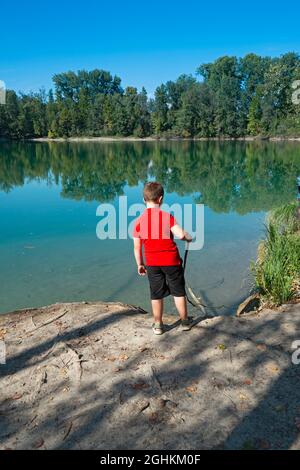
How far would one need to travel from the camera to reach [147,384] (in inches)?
133

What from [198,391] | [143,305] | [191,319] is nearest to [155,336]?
[191,319]

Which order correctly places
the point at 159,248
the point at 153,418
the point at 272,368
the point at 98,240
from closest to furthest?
the point at 153,418
the point at 272,368
the point at 159,248
the point at 98,240

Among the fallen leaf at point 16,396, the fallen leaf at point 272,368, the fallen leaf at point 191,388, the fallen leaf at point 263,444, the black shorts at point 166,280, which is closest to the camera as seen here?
the fallen leaf at point 263,444

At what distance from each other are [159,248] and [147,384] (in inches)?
52.3

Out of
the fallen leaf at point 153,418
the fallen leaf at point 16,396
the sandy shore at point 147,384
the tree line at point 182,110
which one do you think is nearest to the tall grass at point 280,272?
the sandy shore at point 147,384

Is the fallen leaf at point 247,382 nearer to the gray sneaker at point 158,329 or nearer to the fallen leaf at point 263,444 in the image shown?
the fallen leaf at point 263,444

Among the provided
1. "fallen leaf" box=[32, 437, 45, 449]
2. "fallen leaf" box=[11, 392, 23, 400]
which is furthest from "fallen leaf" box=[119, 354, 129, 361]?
"fallen leaf" box=[32, 437, 45, 449]

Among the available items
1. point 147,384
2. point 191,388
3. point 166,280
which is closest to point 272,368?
point 191,388

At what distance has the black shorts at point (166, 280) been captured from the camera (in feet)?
13.3

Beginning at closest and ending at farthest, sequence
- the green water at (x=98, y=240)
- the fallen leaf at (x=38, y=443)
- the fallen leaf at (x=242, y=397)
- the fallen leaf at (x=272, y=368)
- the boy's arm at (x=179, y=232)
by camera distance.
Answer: the fallen leaf at (x=38, y=443), the fallen leaf at (x=242, y=397), the fallen leaf at (x=272, y=368), the boy's arm at (x=179, y=232), the green water at (x=98, y=240)

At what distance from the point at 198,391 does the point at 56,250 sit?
22.2ft

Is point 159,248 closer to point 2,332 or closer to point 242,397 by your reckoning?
point 242,397

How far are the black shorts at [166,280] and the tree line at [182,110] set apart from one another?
6904 centimetres

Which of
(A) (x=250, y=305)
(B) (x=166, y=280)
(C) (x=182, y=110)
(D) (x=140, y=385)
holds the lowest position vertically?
(A) (x=250, y=305)
